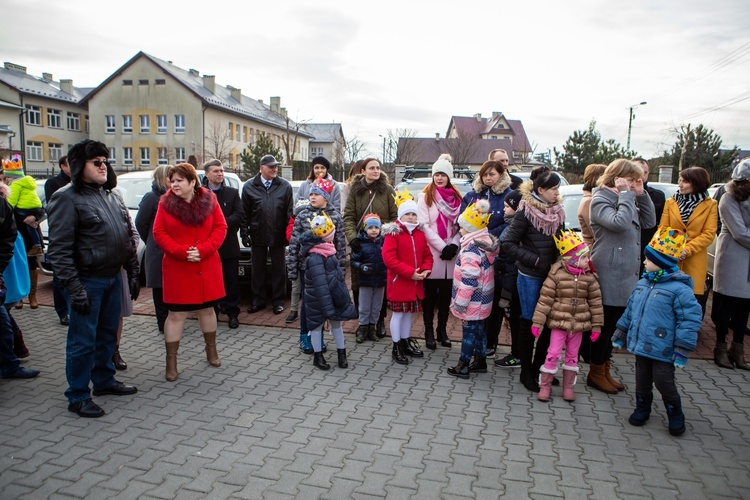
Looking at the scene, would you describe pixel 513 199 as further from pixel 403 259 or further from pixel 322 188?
pixel 322 188

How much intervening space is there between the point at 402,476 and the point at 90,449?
2.28 m

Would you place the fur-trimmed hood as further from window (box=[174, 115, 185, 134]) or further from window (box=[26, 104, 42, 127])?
window (box=[26, 104, 42, 127])

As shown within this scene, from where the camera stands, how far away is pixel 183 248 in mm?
5043

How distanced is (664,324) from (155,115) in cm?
5315

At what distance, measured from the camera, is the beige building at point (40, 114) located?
143 ft

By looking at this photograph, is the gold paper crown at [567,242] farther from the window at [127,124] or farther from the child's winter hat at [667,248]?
the window at [127,124]

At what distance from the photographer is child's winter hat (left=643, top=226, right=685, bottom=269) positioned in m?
4.07

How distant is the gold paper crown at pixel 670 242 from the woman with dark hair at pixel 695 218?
183 cm

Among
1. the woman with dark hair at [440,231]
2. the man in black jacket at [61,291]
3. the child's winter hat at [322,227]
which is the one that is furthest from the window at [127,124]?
the woman with dark hair at [440,231]

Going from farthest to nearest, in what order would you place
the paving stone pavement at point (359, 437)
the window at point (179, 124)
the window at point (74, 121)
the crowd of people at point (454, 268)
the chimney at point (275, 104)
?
the chimney at point (275, 104) → the window at point (74, 121) → the window at point (179, 124) → the crowd of people at point (454, 268) → the paving stone pavement at point (359, 437)

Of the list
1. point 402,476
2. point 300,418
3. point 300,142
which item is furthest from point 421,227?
point 300,142

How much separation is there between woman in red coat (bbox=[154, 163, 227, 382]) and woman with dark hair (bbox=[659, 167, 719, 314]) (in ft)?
16.3

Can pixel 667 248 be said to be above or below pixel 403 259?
above

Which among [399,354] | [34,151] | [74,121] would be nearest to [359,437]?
[399,354]
